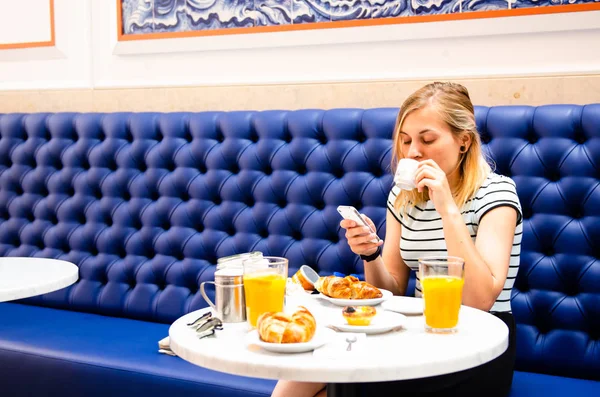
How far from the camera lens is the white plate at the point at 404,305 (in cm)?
147

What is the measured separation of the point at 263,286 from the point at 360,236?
1.27ft

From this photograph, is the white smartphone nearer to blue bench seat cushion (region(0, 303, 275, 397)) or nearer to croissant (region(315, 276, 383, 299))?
croissant (region(315, 276, 383, 299))

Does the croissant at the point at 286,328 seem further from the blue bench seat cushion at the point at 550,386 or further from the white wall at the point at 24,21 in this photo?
the white wall at the point at 24,21

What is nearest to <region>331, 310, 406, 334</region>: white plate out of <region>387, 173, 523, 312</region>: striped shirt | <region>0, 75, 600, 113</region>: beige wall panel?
<region>387, 173, 523, 312</region>: striped shirt

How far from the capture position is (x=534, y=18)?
7.62 feet

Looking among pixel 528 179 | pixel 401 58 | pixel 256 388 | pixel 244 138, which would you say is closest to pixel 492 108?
pixel 528 179

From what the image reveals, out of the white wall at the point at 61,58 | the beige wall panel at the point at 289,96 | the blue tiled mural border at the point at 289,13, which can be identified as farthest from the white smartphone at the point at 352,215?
the white wall at the point at 61,58

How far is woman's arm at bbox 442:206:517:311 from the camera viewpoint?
5.23ft

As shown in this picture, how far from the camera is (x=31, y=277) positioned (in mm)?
1980

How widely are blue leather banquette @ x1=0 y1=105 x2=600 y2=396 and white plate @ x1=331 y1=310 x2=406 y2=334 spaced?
0.62m

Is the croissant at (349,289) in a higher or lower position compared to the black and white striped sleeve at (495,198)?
lower

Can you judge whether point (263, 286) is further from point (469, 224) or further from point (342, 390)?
point (469, 224)

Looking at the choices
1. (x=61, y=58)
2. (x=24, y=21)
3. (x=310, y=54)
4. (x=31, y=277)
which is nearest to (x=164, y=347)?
→ (x=31, y=277)

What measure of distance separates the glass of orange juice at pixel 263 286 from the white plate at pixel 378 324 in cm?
12
